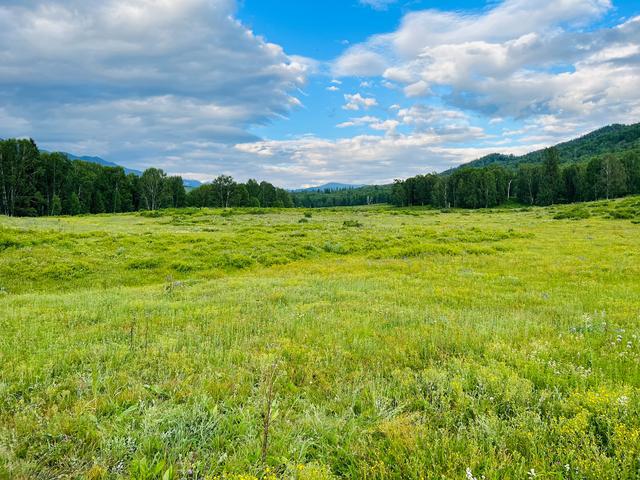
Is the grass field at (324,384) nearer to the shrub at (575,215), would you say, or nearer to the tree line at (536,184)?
the shrub at (575,215)

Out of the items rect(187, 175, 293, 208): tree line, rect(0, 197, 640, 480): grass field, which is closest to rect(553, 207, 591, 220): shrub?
rect(0, 197, 640, 480): grass field

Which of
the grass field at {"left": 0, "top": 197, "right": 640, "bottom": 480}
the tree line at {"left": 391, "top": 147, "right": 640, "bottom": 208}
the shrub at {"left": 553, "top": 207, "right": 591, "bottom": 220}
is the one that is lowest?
the grass field at {"left": 0, "top": 197, "right": 640, "bottom": 480}

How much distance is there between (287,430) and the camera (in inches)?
177

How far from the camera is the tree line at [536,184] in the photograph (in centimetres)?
10650

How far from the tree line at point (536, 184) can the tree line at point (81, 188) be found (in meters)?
68.3

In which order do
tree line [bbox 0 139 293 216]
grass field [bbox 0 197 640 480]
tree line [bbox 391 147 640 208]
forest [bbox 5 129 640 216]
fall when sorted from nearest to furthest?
grass field [bbox 0 197 640 480] → tree line [bbox 0 139 293 216] → forest [bbox 5 129 640 216] → tree line [bbox 391 147 640 208]

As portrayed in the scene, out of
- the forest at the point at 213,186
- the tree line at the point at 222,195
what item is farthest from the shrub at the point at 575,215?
the tree line at the point at 222,195

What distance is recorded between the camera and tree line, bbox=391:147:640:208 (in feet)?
349

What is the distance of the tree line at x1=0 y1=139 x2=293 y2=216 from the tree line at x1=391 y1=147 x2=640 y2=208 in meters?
68.3

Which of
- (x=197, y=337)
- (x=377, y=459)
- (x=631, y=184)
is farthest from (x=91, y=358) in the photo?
(x=631, y=184)

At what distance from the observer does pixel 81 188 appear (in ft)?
333

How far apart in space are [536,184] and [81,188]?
145532mm

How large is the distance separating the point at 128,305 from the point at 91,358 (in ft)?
15.0

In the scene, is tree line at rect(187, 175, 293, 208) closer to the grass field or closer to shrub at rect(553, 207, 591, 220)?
shrub at rect(553, 207, 591, 220)
